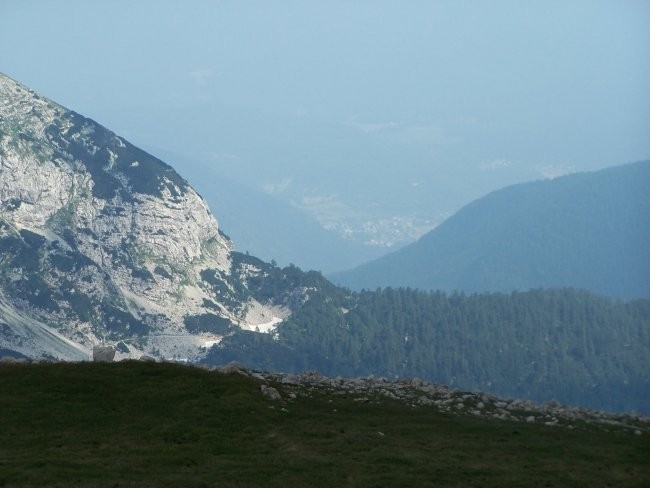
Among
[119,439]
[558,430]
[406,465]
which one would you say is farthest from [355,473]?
[558,430]

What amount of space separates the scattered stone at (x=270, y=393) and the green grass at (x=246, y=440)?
2.58ft

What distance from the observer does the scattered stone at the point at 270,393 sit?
77175mm

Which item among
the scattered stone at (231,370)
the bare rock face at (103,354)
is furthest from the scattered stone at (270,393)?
the bare rock face at (103,354)

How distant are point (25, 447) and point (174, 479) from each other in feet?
35.0

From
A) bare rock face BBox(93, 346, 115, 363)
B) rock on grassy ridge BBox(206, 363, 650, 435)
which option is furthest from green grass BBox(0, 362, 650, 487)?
bare rock face BBox(93, 346, 115, 363)

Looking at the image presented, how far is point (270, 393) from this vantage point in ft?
255

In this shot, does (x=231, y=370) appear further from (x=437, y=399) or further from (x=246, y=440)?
(x=246, y=440)

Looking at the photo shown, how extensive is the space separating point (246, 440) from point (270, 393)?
32.1 ft

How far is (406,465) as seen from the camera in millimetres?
63906

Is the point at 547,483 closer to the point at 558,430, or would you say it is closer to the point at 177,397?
the point at 558,430

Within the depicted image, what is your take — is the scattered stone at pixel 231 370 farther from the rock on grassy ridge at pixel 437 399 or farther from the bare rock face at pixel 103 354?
the bare rock face at pixel 103 354

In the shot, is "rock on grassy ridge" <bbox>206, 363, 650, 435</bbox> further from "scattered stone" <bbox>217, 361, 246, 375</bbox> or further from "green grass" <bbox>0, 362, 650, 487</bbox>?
"green grass" <bbox>0, 362, 650, 487</bbox>

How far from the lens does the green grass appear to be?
201 feet

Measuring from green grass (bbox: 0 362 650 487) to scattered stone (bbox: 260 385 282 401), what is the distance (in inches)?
31.0
